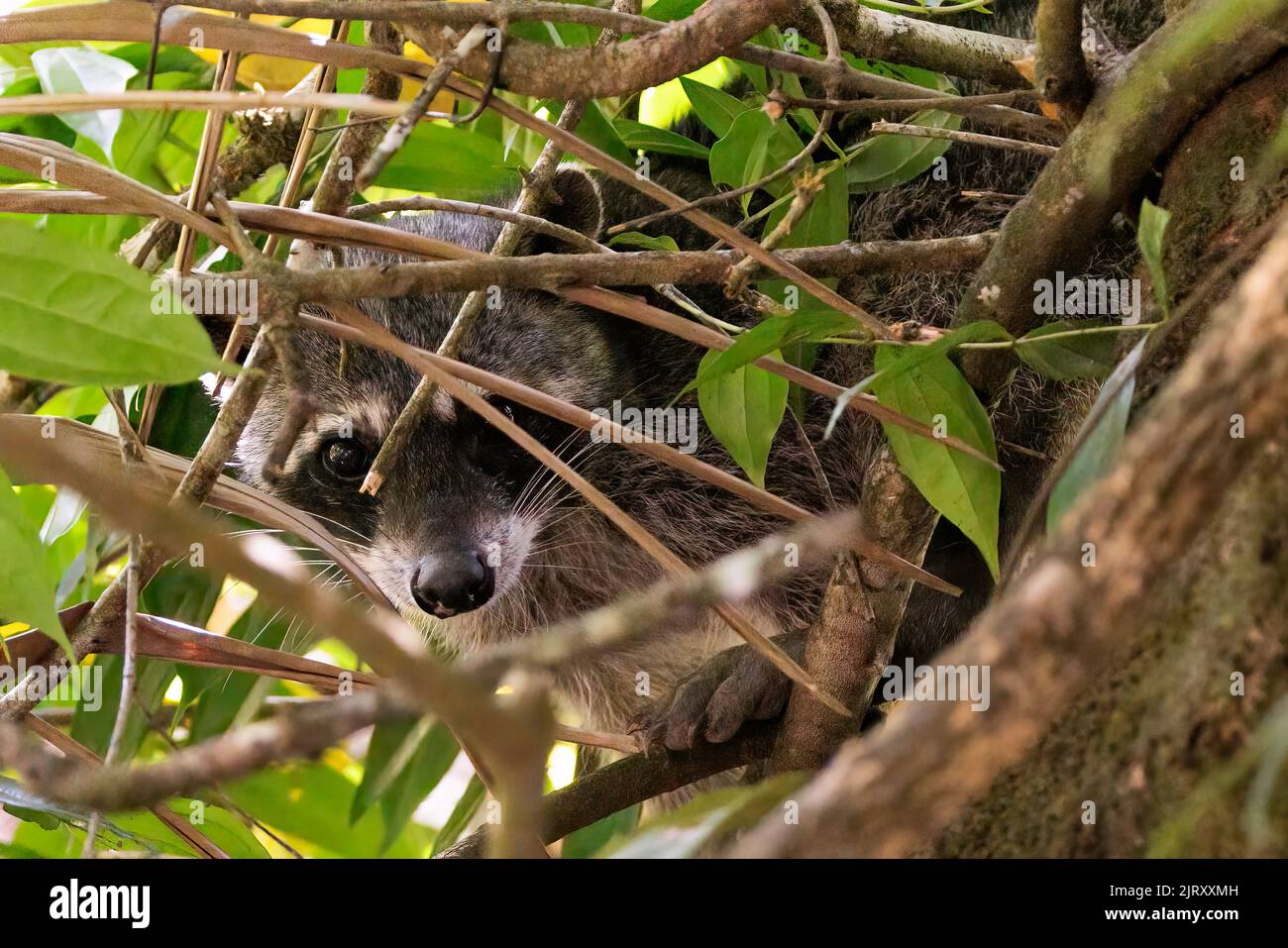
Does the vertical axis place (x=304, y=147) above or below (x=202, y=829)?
above

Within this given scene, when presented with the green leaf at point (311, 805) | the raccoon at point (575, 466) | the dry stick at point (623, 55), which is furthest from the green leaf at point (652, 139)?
the green leaf at point (311, 805)

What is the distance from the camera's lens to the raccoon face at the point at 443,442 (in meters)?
2.51

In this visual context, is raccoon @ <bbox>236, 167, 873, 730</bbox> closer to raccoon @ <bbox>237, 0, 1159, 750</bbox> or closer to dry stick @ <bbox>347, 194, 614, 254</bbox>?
raccoon @ <bbox>237, 0, 1159, 750</bbox>

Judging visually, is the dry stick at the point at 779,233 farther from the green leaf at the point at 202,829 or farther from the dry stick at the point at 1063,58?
the green leaf at the point at 202,829

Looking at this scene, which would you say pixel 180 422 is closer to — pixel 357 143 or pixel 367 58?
pixel 357 143

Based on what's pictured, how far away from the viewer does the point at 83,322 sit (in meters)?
1.17

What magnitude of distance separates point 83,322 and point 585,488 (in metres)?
0.62

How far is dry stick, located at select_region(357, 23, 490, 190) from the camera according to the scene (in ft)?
4.00

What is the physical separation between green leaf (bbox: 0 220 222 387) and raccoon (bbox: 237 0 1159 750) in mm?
1180

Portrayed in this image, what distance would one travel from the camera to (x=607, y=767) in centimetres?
198

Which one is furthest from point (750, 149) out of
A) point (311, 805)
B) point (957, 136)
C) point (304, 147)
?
point (311, 805)
